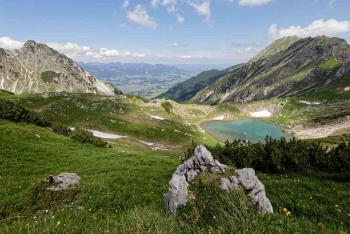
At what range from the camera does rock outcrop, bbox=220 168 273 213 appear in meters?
13.2

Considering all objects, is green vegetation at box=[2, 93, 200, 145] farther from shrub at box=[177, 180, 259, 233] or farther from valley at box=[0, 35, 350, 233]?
shrub at box=[177, 180, 259, 233]

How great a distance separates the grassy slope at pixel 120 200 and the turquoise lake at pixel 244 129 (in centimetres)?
10168

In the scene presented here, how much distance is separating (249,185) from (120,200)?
737cm

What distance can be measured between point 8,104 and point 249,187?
57691 millimetres

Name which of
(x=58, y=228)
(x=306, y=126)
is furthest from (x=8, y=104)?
(x=306, y=126)

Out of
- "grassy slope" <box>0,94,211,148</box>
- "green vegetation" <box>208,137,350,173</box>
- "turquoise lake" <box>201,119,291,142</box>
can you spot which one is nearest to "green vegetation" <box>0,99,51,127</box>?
"grassy slope" <box>0,94,211,148</box>

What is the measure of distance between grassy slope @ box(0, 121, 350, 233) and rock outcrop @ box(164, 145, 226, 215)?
877 millimetres

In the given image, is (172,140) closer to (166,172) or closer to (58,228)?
(166,172)

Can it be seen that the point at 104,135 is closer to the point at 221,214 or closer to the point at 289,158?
the point at 289,158

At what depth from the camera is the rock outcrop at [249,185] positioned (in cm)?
1322

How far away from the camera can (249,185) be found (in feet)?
45.9

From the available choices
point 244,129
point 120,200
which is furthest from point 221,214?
point 244,129

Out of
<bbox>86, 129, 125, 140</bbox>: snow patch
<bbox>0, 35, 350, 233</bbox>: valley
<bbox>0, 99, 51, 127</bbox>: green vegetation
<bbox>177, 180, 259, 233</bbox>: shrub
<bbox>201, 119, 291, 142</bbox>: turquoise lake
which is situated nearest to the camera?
<bbox>177, 180, 259, 233</bbox>: shrub

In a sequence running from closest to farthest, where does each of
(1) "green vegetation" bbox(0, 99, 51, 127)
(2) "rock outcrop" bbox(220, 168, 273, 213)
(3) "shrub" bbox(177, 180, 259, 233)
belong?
(3) "shrub" bbox(177, 180, 259, 233) → (2) "rock outcrop" bbox(220, 168, 273, 213) → (1) "green vegetation" bbox(0, 99, 51, 127)
